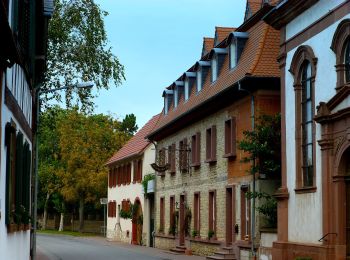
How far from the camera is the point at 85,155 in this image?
75.2 meters

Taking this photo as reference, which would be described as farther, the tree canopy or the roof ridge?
the tree canopy

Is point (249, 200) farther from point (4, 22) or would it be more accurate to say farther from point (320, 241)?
point (4, 22)

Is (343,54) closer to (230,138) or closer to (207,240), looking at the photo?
(230,138)

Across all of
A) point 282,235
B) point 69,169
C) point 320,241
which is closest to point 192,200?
point 282,235

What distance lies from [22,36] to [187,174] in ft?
75.4

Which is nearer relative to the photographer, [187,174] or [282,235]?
[282,235]

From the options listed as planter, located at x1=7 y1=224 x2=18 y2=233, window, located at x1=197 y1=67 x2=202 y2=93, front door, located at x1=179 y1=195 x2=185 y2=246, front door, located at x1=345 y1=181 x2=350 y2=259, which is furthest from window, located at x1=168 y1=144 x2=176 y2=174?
planter, located at x1=7 y1=224 x2=18 y2=233

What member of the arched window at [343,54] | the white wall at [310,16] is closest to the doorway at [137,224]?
the white wall at [310,16]

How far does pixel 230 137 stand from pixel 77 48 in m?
7.27

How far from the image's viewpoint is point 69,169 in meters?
75.1

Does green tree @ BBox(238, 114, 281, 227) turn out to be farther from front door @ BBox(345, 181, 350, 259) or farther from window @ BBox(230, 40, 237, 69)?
front door @ BBox(345, 181, 350, 259)

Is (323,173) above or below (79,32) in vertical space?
below

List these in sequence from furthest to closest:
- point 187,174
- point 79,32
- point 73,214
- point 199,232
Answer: point 73,214 < point 187,174 < point 199,232 < point 79,32

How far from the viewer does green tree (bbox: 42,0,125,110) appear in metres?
33.6
